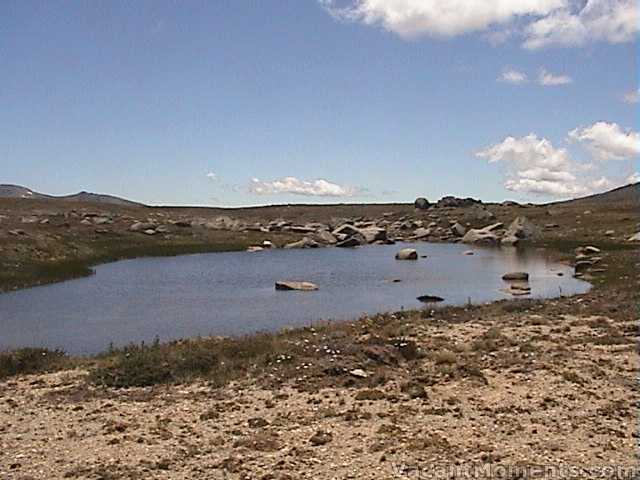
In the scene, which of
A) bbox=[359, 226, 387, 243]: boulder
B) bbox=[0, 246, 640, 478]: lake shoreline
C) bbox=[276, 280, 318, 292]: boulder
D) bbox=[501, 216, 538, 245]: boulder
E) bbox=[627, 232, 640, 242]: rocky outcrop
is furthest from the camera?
bbox=[359, 226, 387, 243]: boulder

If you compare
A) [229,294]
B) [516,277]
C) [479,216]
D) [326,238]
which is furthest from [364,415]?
[479,216]

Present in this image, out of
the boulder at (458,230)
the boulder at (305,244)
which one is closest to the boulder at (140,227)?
the boulder at (305,244)

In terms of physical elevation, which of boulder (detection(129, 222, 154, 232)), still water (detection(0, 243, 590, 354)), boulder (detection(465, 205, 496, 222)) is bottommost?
still water (detection(0, 243, 590, 354))

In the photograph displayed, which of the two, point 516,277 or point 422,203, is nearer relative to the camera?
point 516,277

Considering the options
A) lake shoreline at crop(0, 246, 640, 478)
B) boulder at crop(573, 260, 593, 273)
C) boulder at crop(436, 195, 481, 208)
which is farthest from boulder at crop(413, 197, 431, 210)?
lake shoreline at crop(0, 246, 640, 478)

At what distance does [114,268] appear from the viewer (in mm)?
58531

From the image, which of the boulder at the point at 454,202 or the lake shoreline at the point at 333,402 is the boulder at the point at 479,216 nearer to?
the boulder at the point at 454,202

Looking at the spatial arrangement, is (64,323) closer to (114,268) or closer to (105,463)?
(105,463)

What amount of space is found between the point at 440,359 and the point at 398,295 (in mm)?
21538

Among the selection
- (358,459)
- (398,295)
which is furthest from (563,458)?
(398,295)

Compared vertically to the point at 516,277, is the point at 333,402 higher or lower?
lower

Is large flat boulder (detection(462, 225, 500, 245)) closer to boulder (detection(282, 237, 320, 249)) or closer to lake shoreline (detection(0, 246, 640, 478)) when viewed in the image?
boulder (detection(282, 237, 320, 249))

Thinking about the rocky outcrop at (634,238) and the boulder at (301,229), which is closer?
the rocky outcrop at (634,238)

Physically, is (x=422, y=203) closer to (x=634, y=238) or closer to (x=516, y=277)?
(x=634, y=238)
